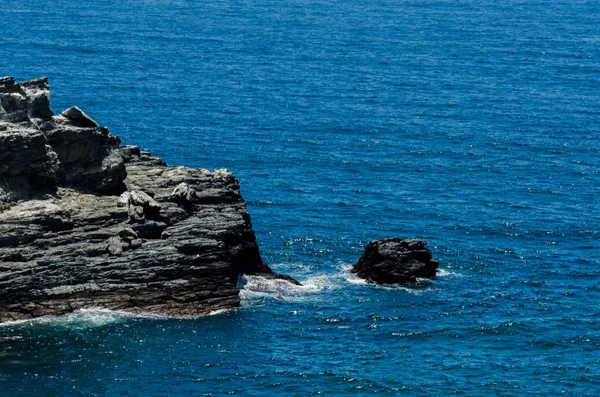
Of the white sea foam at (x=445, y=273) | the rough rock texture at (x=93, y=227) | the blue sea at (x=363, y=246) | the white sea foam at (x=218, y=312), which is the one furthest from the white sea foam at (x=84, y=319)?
the white sea foam at (x=445, y=273)

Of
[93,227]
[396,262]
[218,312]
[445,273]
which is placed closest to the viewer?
[93,227]

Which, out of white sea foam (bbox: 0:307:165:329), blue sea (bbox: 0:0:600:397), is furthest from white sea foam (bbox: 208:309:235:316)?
white sea foam (bbox: 0:307:165:329)

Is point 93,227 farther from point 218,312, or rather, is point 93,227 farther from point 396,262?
point 396,262

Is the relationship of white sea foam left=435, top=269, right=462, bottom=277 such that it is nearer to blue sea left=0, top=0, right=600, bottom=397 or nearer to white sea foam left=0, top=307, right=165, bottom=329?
blue sea left=0, top=0, right=600, bottom=397

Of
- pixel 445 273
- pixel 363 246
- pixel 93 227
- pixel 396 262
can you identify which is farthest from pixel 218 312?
pixel 363 246

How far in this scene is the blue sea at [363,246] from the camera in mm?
88500

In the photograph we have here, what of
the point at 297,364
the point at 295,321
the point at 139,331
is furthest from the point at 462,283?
the point at 139,331

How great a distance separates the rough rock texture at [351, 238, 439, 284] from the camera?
11069 cm

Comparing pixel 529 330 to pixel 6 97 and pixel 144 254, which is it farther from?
pixel 6 97

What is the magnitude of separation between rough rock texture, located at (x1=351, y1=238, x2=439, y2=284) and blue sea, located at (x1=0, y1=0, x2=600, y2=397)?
1.99 metres

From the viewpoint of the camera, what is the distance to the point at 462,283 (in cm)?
11312

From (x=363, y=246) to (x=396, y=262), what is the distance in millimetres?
12583

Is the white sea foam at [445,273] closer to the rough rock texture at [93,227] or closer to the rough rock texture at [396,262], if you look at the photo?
the rough rock texture at [396,262]

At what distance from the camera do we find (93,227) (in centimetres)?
9506
